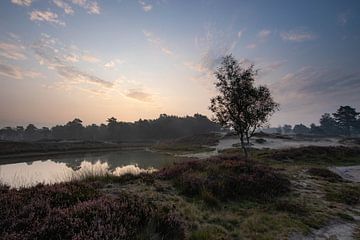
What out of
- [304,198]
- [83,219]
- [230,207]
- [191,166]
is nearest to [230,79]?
[191,166]

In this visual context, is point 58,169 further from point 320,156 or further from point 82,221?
point 320,156

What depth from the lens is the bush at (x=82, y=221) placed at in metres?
3.97

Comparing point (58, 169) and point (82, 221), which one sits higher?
point (82, 221)

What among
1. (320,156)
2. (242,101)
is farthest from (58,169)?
(320,156)

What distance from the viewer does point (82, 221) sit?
14.4ft

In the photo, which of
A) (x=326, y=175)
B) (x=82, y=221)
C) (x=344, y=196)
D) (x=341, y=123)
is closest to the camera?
(x=82, y=221)

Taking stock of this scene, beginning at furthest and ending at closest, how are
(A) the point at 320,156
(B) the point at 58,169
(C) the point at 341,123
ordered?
(C) the point at 341,123
(A) the point at 320,156
(B) the point at 58,169

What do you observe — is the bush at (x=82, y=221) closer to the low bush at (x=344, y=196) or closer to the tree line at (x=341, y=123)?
the low bush at (x=344, y=196)

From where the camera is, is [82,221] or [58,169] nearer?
[82,221]

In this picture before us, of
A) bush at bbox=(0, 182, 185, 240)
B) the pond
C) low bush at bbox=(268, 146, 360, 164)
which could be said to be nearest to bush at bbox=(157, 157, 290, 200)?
bush at bbox=(0, 182, 185, 240)

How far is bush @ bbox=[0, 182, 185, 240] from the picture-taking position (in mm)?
3971

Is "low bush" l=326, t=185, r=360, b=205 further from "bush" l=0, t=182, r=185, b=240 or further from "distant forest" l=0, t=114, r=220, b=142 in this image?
"distant forest" l=0, t=114, r=220, b=142

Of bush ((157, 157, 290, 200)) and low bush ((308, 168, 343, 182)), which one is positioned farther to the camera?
low bush ((308, 168, 343, 182))

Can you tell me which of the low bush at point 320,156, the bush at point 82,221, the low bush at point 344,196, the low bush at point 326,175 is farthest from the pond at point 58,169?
the low bush at point 320,156
